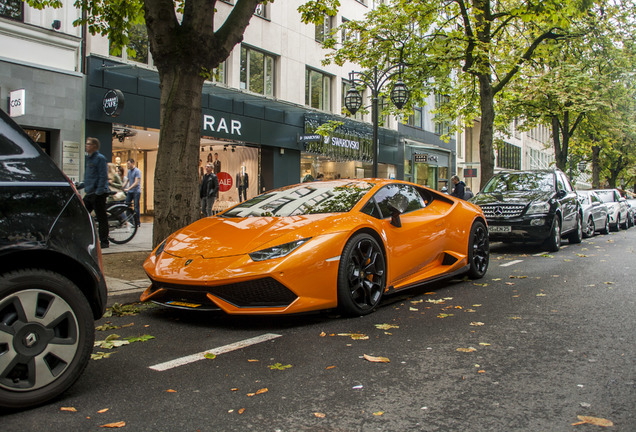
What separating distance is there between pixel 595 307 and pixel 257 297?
343 centimetres

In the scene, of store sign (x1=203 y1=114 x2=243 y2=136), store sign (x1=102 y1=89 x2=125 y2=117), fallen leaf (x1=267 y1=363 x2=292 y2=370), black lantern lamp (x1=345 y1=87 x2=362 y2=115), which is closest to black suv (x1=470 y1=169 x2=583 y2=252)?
black lantern lamp (x1=345 y1=87 x2=362 y2=115)

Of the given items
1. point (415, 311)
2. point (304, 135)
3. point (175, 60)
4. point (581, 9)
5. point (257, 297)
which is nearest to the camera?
point (257, 297)

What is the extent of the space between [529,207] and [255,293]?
8.23 m

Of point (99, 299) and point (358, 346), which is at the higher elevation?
point (99, 299)

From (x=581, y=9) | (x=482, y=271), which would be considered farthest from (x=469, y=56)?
(x=482, y=271)

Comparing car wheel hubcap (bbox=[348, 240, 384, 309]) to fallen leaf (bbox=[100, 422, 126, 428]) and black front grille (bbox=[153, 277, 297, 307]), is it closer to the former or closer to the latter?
black front grille (bbox=[153, 277, 297, 307])

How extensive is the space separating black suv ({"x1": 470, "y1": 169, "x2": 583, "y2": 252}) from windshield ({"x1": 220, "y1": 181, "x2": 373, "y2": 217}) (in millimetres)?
6007

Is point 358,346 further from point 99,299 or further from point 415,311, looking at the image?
point 99,299

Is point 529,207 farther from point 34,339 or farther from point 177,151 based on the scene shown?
point 34,339

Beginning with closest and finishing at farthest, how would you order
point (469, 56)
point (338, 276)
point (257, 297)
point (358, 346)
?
point (358, 346), point (257, 297), point (338, 276), point (469, 56)

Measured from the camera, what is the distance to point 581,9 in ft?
48.8

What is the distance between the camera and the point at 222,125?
62.5 feet

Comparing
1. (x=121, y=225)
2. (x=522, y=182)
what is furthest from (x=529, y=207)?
(x=121, y=225)

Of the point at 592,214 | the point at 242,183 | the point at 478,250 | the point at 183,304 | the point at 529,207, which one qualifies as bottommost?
the point at 183,304
